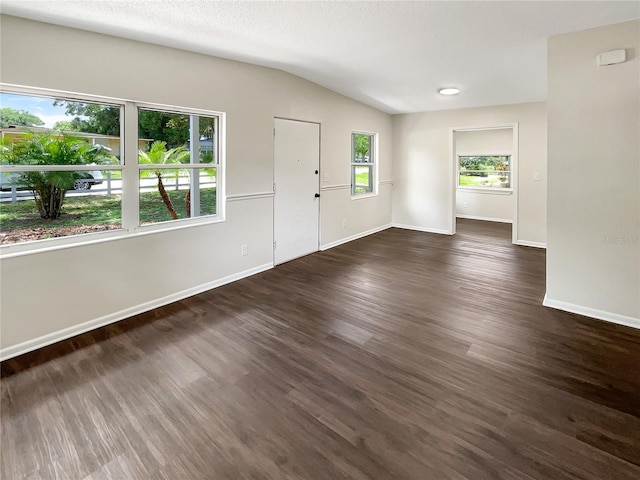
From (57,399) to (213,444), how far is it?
3.58 ft

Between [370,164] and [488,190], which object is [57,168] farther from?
[488,190]

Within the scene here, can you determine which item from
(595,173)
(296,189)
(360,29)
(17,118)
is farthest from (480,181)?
(17,118)

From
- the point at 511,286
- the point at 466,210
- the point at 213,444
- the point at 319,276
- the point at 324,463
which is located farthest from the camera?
the point at 466,210

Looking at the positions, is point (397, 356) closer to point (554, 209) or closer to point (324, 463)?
point (324, 463)

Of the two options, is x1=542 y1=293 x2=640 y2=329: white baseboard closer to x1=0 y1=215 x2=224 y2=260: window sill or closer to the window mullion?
x1=0 y1=215 x2=224 y2=260: window sill

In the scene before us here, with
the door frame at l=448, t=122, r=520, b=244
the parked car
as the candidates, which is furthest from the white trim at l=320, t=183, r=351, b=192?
the parked car

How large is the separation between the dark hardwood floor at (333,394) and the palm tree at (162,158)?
1.07 meters

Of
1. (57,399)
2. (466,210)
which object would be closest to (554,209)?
(57,399)

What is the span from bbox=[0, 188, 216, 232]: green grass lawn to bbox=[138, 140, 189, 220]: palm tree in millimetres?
48

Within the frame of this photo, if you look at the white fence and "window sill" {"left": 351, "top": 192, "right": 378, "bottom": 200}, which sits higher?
"window sill" {"left": 351, "top": 192, "right": 378, "bottom": 200}

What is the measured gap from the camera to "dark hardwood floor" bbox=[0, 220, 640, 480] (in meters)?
1.62

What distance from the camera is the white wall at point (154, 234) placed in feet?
8.36

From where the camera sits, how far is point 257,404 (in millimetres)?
2016

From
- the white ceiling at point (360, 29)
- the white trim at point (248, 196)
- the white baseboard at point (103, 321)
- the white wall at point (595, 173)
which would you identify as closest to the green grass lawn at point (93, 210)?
the white trim at point (248, 196)
